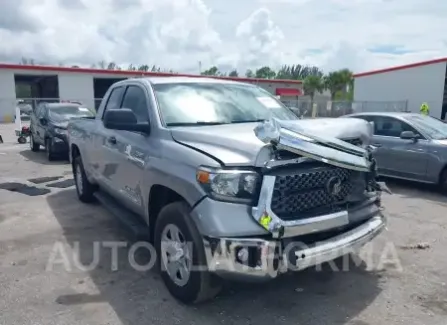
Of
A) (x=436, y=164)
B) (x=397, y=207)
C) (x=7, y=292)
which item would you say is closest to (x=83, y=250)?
(x=7, y=292)

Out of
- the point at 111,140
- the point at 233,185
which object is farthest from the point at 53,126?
the point at 233,185

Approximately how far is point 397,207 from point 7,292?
5.59 m

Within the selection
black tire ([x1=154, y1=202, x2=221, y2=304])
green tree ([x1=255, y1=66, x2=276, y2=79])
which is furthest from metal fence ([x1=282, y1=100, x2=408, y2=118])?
green tree ([x1=255, y1=66, x2=276, y2=79])

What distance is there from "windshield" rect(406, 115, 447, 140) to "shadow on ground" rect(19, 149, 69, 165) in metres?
8.81

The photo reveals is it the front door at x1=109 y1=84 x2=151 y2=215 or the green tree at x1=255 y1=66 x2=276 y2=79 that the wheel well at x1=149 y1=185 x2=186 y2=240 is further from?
the green tree at x1=255 y1=66 x2=276 y2=79

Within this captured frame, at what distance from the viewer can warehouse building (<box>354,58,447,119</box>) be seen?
3058cm

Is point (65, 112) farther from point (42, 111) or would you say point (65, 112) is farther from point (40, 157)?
point (40, 157)

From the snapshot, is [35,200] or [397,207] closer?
[397,207]

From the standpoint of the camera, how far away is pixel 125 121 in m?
3.93

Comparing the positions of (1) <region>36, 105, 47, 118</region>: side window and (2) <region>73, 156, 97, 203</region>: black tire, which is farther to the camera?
(1) <region>36, 105, 47, 118</region>: side window

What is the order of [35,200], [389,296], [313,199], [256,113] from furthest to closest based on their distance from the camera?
[35,200], [256,113], [389,296], [313,199]

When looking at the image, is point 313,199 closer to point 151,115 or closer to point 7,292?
point 151,115

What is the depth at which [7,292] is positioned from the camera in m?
3.84

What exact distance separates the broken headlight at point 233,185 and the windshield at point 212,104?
3.71 ft
